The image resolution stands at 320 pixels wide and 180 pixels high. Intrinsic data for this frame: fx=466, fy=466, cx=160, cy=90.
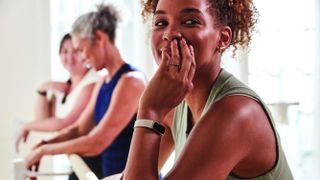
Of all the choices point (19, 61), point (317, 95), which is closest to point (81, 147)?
point (19, 61)

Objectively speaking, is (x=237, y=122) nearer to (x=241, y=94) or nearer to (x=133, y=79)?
(x=241, y=94)

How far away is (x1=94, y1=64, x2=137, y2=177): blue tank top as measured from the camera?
5.97 feet

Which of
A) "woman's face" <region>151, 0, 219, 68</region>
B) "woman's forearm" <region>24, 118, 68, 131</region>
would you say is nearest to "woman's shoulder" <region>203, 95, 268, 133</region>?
"woman's face" <region>151, 0, 219, 68</region>

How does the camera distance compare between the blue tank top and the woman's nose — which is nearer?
the woman's nose

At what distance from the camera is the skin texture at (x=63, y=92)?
1.98 metres

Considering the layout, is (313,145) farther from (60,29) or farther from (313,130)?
(60,29)

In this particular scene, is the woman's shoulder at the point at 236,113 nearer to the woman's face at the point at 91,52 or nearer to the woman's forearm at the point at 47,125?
the woman's face at the point at 91,52

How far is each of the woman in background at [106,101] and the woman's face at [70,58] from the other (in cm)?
5

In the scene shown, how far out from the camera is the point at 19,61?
2119 mm

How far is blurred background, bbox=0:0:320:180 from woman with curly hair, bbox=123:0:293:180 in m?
0.96

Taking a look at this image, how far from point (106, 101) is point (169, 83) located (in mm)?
1152

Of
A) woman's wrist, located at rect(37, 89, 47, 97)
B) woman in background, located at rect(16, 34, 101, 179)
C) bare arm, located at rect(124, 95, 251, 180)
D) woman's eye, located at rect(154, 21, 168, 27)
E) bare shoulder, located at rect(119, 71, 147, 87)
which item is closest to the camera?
bare arm, located at rect(124, 95, 251, 180)

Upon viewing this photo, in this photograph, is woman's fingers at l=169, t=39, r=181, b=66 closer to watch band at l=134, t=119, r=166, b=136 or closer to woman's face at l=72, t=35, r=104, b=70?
watch band at l=134, t=119, r=166, b=136

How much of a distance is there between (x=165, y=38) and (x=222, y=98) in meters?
0.14
